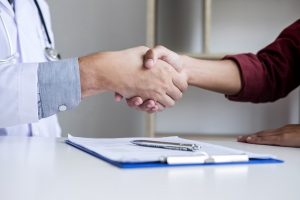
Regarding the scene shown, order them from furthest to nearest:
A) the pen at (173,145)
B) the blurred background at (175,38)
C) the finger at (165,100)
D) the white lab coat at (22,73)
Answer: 1. the blurred background at (175,38)
2. the finger at (165,100)
3. the white lab coat at (22,73)
4. the pen at (173,145)

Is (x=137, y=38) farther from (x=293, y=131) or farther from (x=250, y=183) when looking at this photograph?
(x=250, y=183)

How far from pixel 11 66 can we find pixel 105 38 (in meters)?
1.16

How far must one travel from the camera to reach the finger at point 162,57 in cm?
117

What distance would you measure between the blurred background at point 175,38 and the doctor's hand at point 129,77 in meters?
0.83

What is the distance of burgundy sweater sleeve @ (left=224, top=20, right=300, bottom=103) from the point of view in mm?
1323

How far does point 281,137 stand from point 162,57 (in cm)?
40

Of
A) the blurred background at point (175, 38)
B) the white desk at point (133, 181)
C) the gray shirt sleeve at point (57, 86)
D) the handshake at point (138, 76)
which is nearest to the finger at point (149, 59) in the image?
the handshake at point (138, 76)

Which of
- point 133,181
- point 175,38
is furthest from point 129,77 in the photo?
point 175,38

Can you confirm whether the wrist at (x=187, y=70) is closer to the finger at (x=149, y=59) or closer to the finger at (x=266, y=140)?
the finger at (x=149, y=59)

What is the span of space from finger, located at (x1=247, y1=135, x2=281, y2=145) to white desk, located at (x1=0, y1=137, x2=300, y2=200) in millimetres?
299

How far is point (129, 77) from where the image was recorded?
45.5 inches

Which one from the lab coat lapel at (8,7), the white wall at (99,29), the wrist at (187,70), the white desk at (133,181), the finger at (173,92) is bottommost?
the white desk at (133,181)

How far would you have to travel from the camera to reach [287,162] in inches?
28.7

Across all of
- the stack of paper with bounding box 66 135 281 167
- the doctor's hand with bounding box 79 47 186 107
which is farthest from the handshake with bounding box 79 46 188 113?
the stack of paper with bounding box 66 135 281 167
